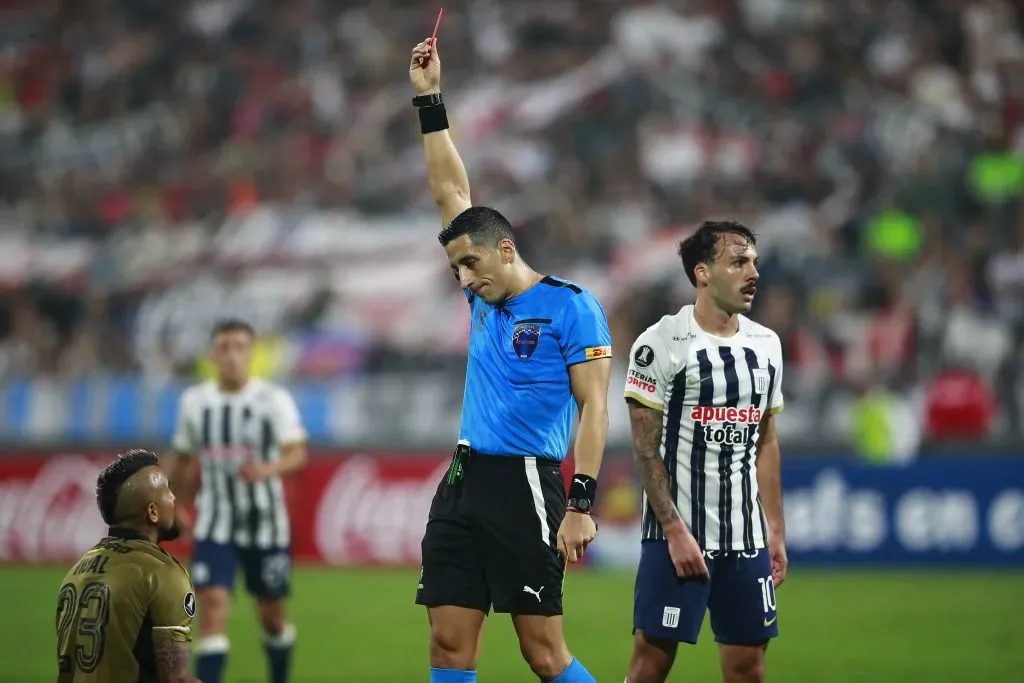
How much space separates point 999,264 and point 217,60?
14.0 metres

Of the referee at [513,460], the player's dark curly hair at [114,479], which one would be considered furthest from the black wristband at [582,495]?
the player's dark curly hair at [114,479]

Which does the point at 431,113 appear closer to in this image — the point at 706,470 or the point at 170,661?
the point at 706,470

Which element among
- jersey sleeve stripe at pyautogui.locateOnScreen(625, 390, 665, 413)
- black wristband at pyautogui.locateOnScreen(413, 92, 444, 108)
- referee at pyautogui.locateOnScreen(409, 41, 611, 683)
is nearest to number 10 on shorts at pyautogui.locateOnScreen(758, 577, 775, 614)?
jersey sleeve stripe at pyautogui.locateOnScreen(625, 390, 665, 413)

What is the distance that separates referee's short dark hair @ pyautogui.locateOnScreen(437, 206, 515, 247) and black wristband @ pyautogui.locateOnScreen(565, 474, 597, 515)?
41.0 inches

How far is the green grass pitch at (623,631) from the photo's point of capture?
10.3 meters

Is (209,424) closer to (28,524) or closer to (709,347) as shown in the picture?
(709,347)

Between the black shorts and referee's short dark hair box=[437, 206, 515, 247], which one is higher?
referee's short dark hair box=[437, 206, 515, 247]

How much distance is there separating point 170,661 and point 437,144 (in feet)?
9.22

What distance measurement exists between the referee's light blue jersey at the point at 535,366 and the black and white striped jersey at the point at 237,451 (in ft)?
12.5

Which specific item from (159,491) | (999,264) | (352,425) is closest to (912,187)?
(999,264)

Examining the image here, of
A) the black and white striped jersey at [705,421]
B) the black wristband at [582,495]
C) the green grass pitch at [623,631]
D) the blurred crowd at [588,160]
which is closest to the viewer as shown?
the black wristband at [582,495]

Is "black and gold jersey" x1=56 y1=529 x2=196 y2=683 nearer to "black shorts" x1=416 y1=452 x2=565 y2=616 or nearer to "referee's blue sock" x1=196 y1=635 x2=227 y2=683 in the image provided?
"black shorts" x1=416 y1=452 x2=565 y2=616

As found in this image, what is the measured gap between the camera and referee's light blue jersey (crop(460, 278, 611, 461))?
5992 mm

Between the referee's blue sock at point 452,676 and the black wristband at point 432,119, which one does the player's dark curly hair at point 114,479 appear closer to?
the referee's blue sock at point 452,676
